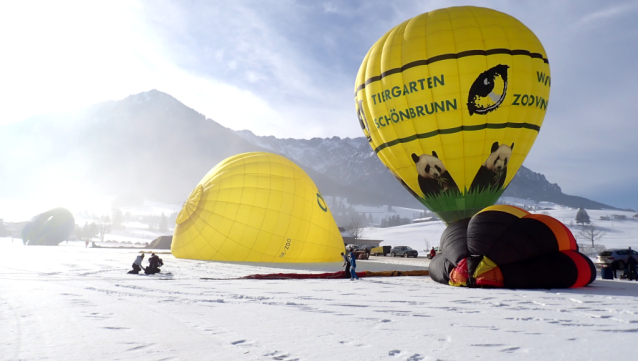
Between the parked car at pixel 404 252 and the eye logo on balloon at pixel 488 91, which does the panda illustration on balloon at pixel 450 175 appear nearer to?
the eye logo on balloon at pixel 488 91

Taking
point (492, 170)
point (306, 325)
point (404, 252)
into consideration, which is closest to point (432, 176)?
point (492, 170)

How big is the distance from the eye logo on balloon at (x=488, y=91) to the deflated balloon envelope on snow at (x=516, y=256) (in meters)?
4.88

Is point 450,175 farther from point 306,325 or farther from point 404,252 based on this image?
point 404,252

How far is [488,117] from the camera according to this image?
1459cm

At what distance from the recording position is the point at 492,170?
590 inches

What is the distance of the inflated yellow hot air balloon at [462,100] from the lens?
14.5 meters

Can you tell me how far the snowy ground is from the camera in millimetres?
3873

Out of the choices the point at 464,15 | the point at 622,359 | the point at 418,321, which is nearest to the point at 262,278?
the point at 418,321

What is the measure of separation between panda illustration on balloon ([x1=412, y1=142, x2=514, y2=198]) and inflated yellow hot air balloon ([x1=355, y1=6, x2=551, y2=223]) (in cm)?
4

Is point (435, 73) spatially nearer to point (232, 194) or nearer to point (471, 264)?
point (471, 264)

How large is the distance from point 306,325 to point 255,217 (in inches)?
538

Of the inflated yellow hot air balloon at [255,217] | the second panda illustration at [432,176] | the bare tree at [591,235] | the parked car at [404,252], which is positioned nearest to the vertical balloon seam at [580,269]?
the second panda illustration at [432,176]

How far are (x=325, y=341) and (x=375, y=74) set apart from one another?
13.7m

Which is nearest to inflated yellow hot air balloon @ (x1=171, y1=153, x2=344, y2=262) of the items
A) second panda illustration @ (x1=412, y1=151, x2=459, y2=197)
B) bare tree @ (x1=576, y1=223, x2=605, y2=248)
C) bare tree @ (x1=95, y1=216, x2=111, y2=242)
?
second panda illustration @ (x1=412, y1=151, x2=459, y2=197)
